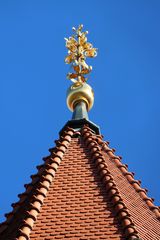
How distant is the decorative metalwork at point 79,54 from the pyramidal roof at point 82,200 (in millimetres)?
3257

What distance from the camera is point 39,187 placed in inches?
593

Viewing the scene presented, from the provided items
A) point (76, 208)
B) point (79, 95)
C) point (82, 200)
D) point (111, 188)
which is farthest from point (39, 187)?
point (79, 95)

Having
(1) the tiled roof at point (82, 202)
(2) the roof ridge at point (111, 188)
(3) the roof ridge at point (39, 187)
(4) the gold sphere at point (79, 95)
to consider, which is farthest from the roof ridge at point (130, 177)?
(4) the gold sphere at point (79, 95)

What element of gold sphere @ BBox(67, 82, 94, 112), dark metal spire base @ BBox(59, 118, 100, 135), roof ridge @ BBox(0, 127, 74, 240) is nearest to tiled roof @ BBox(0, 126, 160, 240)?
roof ridge @ BBox(0, 127, 74, 240)

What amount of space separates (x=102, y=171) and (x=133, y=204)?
0.91 m

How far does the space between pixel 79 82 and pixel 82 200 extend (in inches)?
280

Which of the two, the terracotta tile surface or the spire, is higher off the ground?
the spire

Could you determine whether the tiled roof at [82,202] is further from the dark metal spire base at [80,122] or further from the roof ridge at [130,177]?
the dark metal spire base at [80,122]

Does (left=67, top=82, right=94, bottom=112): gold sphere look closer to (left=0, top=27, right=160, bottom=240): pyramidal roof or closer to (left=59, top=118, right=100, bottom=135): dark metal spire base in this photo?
(left=59, top=118, right=100, bottom=135): dark metal spire base

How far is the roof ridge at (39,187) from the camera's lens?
1347cm

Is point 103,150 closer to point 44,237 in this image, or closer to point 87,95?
point 87,95

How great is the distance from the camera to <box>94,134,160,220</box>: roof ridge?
1592 cm

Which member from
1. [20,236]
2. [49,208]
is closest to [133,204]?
[49,208]

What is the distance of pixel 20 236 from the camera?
42.0 ft
